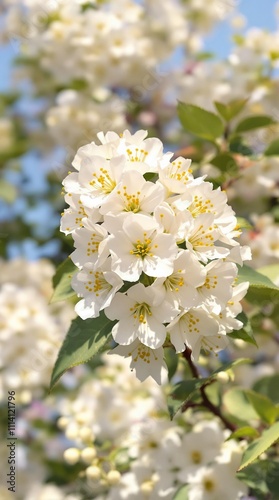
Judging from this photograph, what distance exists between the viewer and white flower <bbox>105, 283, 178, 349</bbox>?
3.31ft

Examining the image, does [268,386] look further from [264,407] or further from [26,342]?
[26,342]

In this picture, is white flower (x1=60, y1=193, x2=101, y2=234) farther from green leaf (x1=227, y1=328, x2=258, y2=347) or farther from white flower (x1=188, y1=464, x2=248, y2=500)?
white flower (x1=188, y1=464, x2=248, y2=500)

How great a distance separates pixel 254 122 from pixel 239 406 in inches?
30.9

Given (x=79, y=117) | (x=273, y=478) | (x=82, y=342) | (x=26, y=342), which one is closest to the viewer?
(x=82, y=342)

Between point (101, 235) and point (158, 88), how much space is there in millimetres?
2355

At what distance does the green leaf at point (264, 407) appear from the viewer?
1.38m

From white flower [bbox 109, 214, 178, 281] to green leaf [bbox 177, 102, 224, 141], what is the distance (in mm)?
607

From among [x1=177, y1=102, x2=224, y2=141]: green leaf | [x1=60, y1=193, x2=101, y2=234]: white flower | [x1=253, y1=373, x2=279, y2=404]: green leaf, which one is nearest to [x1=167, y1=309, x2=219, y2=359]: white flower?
[x1=60, y1=193, x2=101, y2=234]: white flower

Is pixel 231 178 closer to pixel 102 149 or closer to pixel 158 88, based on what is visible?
pixel 102 149

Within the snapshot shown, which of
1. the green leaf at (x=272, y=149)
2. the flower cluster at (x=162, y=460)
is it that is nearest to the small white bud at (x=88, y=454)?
the flower cluster at (x=162, y=460)

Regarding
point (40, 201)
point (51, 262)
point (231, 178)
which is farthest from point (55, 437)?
point (231, 178)

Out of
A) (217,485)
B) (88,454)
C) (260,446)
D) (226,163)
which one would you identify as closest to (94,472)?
(88,454)

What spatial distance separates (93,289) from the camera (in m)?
1.06

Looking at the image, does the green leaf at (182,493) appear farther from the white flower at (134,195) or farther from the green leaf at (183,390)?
the white flower at (134,195)
